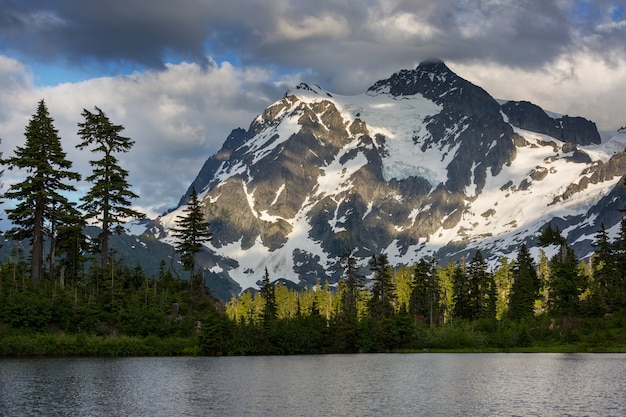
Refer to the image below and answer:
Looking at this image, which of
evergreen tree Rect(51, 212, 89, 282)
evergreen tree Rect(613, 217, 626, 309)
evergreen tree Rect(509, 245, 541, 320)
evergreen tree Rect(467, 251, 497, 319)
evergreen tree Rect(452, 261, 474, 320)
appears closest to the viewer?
evergreen tree Rect(51, 212, 89, 282)

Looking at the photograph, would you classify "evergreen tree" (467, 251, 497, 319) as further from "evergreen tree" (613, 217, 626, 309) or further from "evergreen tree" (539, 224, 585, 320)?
"evergreen tree" (613, 217, 626, 309)

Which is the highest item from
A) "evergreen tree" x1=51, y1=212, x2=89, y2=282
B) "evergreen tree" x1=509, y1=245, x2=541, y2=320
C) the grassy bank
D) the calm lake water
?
"evergreen tree" x1=51, y1=212, x2=89, y2=282

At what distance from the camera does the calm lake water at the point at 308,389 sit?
5028 cm

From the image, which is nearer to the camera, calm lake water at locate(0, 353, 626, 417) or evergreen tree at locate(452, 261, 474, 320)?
calm lake water at locate(0, 353, 626, 417)

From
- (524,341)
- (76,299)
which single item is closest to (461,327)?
(524,341)

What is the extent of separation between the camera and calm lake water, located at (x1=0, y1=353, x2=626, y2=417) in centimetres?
5028

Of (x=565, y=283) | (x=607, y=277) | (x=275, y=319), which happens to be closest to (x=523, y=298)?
(x=607, y=277)

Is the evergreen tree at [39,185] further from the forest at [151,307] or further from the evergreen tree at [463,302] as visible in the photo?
the evergreen tree at [463,302]

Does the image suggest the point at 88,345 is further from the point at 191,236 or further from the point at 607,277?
the point at 607,277

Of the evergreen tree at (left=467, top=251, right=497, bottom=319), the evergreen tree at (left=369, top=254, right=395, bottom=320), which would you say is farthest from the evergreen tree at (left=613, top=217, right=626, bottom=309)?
the evergreen tree at (left=369, top=254, right=395, bottom=320)

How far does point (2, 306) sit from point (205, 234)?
33.7 meters

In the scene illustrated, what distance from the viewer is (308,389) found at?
63344 mm

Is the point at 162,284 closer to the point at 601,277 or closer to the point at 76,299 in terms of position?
the point at 76,299

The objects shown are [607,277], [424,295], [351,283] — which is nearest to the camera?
[607,277]
